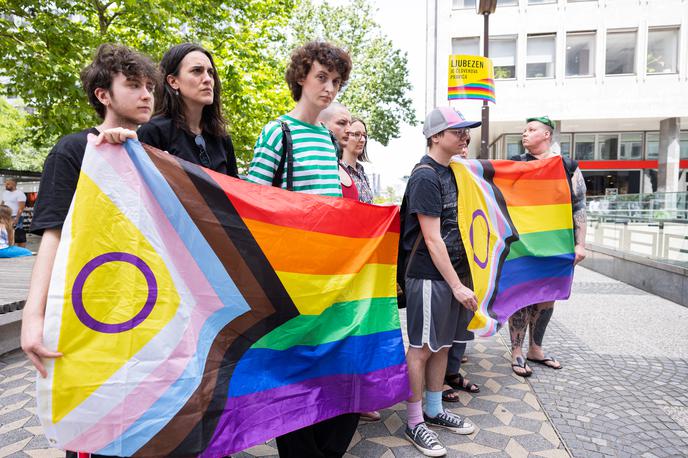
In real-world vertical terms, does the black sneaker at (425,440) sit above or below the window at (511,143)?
below

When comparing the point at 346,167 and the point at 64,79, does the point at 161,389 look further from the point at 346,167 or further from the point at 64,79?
the point at 64,79

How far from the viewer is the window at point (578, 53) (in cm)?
2383

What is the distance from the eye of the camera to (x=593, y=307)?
22.8 feet

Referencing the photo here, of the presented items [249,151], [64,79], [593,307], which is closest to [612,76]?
[249,151]

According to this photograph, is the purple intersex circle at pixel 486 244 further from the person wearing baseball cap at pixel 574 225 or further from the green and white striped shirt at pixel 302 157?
the person wearing baseball cap at pixel 574 225

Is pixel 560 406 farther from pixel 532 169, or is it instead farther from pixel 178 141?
pixel 178 141

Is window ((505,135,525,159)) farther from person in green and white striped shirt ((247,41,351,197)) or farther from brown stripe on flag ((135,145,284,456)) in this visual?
brown stripe on flag ((135,145,284,456))

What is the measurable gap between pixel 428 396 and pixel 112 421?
2.11 m

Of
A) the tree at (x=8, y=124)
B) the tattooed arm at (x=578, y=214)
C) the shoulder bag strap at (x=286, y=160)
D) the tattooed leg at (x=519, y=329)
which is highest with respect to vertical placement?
the tree at (x=8, y=124)

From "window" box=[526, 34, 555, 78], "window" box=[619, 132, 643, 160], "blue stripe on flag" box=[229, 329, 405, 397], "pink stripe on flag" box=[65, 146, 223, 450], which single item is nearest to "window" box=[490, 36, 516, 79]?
"window" box=[526, 34, 555, 78]

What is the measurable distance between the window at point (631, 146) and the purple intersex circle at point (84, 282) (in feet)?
103

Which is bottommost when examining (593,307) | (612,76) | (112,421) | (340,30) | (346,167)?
(593,307)

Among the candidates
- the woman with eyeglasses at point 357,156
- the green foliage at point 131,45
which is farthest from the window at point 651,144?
the woman with eyeglasses at point 357,156

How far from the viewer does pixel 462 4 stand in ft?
78.8
